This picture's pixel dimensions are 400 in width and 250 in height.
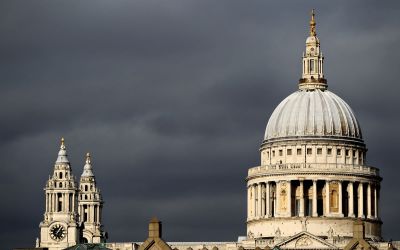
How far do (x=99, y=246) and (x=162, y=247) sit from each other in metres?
11.3

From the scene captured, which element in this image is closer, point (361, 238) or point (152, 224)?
point (152, 224)

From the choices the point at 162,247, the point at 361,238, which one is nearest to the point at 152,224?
the point at 162,247

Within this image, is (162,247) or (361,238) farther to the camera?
(361,238)

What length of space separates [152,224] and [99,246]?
1130cm

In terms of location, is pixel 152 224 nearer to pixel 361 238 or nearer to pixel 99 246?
pixel 99 246

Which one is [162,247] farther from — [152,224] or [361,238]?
[361,238]

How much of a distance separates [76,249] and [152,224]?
11348 mm

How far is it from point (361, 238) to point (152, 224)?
76.7 ft

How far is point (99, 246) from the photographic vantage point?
607 ft

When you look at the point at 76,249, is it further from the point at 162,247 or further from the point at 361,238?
the point at 361,238

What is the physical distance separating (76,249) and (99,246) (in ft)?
6.35

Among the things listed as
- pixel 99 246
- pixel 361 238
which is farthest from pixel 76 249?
pixel 361 238

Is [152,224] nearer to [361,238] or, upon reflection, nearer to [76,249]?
[76,249]

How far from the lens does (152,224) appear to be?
175m
